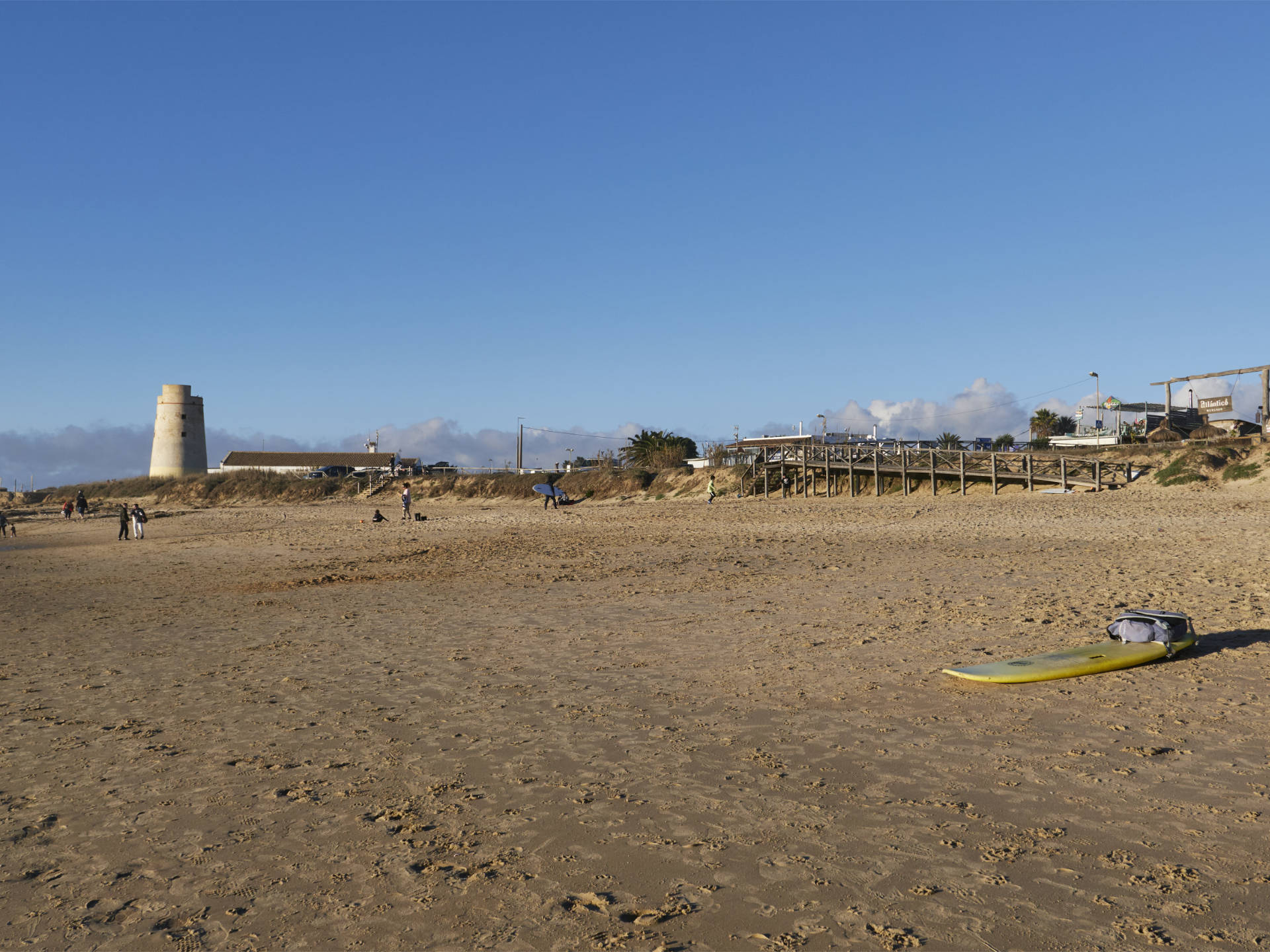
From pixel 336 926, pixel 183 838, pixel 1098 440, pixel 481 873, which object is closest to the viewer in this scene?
pixel 336 926

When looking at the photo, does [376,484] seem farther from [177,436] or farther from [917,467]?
[917,467]

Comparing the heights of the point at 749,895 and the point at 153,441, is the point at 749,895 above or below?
below

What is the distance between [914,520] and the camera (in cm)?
2480

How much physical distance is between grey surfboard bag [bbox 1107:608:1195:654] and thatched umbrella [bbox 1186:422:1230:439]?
119ft

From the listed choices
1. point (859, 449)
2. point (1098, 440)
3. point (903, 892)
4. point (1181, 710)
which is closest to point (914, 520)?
point (859, 449)

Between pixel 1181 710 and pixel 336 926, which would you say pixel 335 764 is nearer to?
pixel 336 926

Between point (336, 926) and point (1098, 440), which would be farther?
point (1098, 440)

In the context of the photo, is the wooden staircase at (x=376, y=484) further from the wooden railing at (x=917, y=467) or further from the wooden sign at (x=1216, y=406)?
the wooden sign at (x=1216, y=406)

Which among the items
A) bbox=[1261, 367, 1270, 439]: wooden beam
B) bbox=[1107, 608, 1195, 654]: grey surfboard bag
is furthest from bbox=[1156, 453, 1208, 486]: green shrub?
bbox=[1107, 608, 1195, 654]: grey surfboard bag

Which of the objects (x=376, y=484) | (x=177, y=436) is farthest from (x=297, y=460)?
(x=376, y=484)

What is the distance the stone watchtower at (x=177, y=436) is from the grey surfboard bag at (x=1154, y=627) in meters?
79.8

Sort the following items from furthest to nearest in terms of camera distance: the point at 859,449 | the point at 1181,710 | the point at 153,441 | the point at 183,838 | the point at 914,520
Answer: the point at 153,441, the point at 859,449, the point at 914,520, the point at 1181,710, the point at 183,838

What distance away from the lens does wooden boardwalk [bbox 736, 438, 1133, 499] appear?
3188 centimetres

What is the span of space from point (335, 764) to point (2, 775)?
231cm
